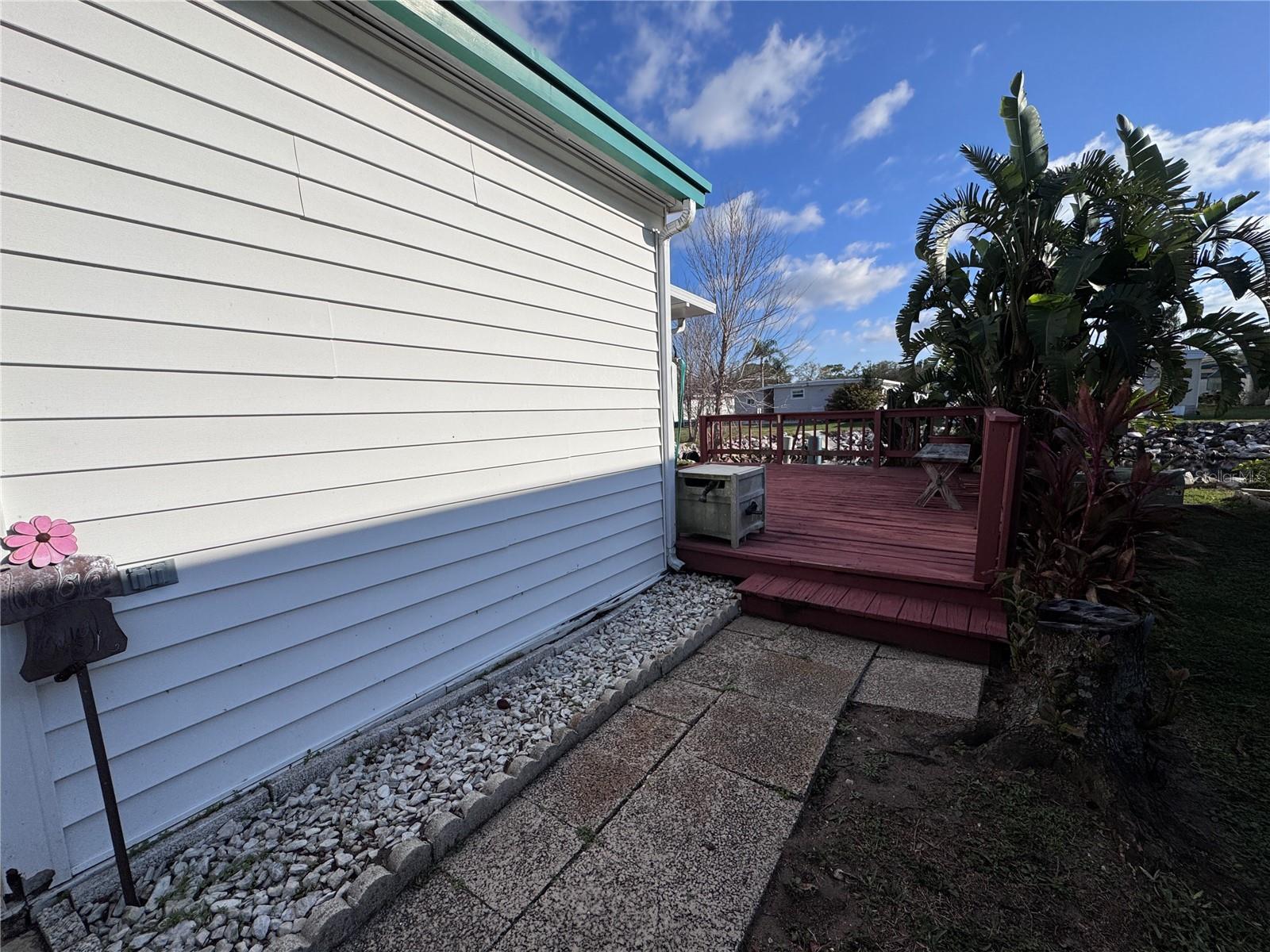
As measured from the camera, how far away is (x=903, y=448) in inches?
304

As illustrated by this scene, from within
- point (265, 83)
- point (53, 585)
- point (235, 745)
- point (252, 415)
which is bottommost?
point (235, 745)

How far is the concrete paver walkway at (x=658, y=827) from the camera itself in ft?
4.53

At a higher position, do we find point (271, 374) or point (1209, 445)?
point (271, 374)

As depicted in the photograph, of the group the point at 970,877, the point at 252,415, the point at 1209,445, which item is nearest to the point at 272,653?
the point at 252,415

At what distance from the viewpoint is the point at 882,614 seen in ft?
9.78

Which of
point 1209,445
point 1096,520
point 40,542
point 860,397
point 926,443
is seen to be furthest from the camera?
point 860,397

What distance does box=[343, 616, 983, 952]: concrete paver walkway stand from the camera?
1382mm

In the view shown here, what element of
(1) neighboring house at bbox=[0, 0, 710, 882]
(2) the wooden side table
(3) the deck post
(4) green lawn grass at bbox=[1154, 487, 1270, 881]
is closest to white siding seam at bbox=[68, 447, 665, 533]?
(1) neighboring house at bbox=[0, 0, 710, 882]

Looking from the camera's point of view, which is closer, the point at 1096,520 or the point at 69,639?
the point at 69,639

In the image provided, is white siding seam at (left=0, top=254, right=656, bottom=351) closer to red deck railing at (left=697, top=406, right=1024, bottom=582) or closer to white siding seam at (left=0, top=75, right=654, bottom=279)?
white siding seam at (left=0, top=75, right=654, bottom=279)

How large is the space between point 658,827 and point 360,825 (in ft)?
3.42

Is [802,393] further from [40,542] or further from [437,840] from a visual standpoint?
[40,542]

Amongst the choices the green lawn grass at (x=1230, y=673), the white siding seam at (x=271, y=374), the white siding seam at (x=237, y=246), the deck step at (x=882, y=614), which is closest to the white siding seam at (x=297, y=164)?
the white siding seam at (x=237, y=246)

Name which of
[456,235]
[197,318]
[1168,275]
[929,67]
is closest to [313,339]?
[197,318]
